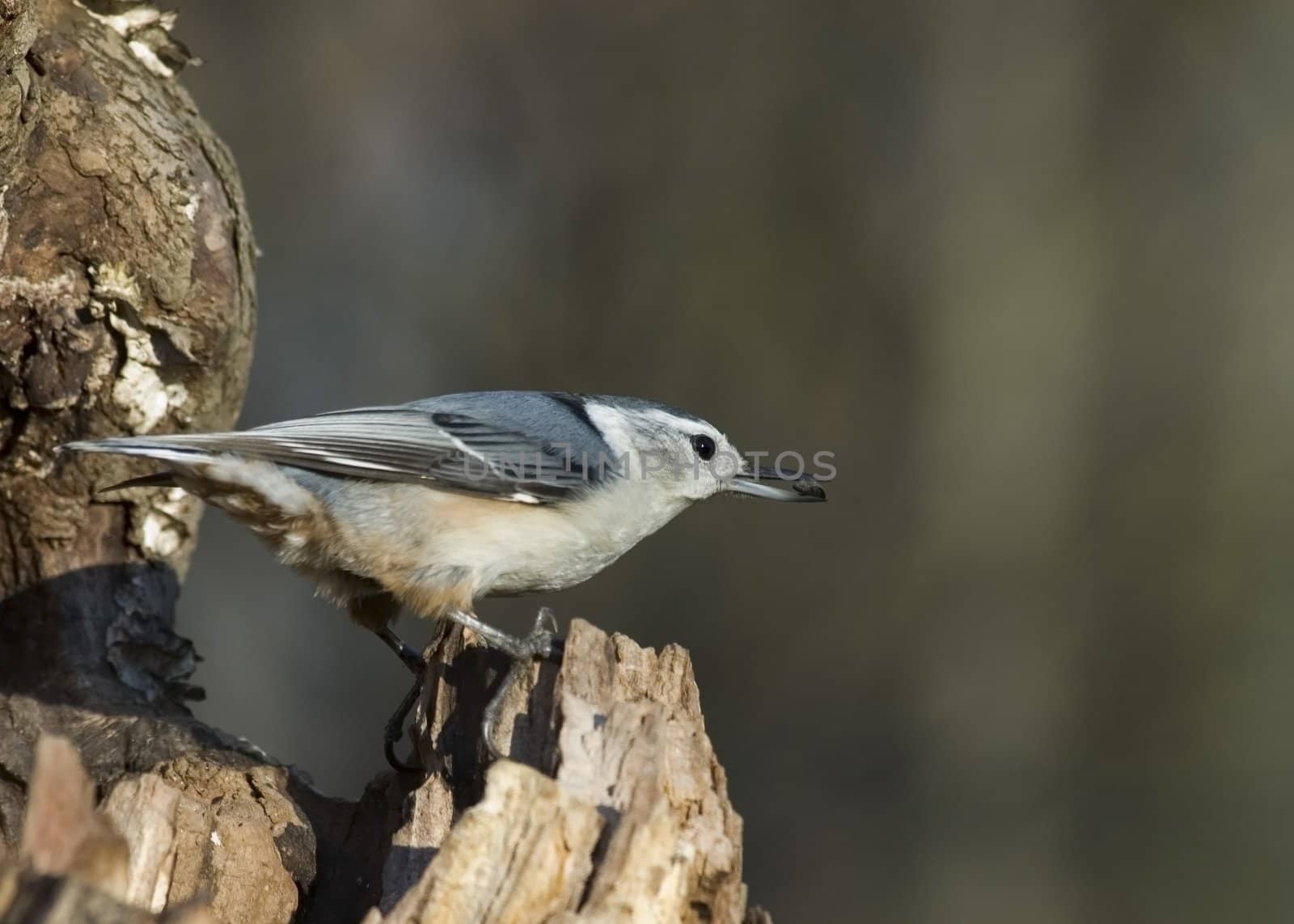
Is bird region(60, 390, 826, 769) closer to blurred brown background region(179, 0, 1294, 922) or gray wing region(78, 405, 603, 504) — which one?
gray wing region(78, 405, 603, 504)

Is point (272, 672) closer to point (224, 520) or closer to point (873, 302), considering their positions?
point (224, 520)

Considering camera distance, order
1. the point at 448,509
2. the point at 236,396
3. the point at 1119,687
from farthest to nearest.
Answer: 1. the point at 1119,687
2. the point at 236,396
3. the point at 448,509

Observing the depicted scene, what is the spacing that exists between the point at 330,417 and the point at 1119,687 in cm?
364

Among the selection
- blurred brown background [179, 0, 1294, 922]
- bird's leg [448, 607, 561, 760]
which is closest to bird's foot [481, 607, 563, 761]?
bird's leg [448, 607, 561, 760]

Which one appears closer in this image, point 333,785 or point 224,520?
point 333,785

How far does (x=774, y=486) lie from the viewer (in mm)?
3221

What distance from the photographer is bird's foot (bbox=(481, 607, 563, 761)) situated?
2.42 meters

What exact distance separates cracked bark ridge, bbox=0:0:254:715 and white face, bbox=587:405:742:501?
1009 mm

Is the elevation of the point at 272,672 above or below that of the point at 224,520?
below

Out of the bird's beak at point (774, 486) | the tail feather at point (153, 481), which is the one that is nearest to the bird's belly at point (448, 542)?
the tail feather at point (153, 481)

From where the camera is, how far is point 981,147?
551 cm

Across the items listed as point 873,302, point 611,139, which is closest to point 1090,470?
point 873,302

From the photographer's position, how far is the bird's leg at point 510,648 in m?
2.43

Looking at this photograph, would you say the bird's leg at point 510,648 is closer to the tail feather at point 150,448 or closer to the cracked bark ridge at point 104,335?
the tail feather at point 150,448
